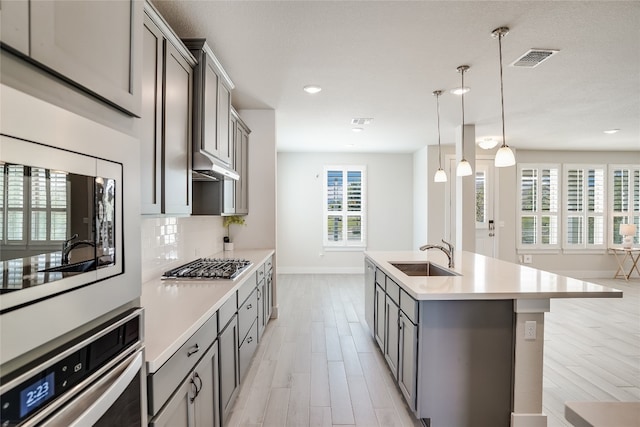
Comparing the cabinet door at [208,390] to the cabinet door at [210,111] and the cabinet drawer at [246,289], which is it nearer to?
the cabinet drawer at [246,289]

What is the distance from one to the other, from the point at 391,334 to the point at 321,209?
4.79 m

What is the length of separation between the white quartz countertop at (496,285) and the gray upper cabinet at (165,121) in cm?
158

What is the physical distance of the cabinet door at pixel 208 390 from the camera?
5.12 ft

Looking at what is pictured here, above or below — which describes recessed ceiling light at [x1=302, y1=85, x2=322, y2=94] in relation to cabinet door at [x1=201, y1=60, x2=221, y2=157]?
above

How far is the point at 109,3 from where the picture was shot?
879 mm

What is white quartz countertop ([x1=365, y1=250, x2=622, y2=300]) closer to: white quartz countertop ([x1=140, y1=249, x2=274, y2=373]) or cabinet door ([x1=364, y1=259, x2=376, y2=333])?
cabinet door ([x1=364, y1=259, x2=376, y2=333])

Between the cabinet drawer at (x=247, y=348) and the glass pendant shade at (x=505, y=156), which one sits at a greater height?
the glass pendant shade at (x=505, y=156)

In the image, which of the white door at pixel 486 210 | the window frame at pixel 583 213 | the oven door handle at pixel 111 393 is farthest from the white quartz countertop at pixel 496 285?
the window frame at pixel 583 213

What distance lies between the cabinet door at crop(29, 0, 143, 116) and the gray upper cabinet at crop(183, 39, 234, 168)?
131 cm

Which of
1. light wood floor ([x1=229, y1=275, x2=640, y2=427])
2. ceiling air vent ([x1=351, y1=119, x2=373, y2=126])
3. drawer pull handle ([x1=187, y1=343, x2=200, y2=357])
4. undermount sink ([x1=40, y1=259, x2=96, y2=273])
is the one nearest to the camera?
undermount sink ([x1=40, y1=259, x2=96, y2=273])

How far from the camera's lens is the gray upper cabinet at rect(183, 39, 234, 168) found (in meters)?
2.33

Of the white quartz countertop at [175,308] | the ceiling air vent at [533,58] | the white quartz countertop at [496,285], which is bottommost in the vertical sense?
the white quartz countertop at [175,308]

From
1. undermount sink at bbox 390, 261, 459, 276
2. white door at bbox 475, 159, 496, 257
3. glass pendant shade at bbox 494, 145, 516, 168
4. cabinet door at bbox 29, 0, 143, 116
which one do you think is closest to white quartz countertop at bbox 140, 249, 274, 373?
cabinet door at bbox 29, 0, 143, 116

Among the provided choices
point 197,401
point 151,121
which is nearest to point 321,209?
point 151,121
